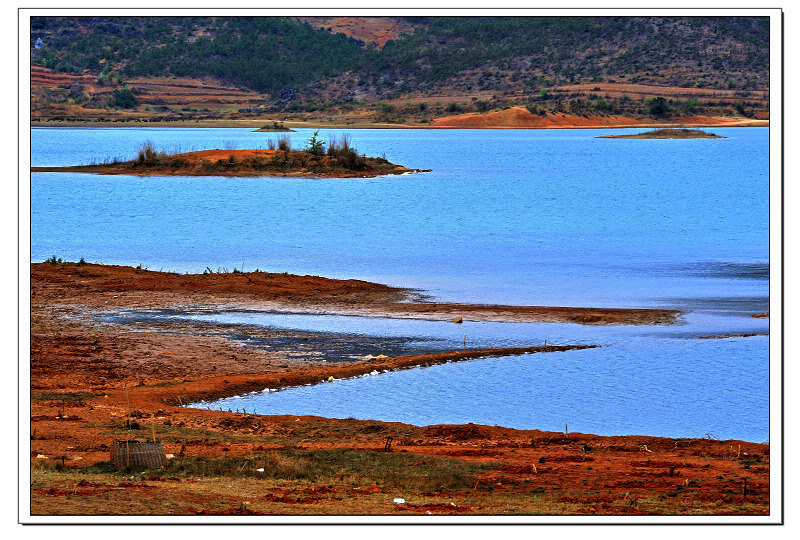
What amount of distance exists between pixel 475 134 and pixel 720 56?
27173 millimetres

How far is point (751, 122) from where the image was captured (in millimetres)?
114438

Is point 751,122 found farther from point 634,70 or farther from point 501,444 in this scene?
point 501,444

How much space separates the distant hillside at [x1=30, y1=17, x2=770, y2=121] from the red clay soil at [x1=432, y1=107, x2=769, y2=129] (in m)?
1.09

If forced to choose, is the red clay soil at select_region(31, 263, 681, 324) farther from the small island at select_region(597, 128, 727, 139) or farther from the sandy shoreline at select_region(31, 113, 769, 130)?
the small island at select_region(597, 128, 727, 139)

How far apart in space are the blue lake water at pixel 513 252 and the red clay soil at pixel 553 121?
2901 cm

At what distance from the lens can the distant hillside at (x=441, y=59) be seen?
10819 centimetres

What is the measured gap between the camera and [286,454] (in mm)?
11758

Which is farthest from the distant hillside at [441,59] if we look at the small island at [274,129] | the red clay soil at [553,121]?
the small island at [274,129]

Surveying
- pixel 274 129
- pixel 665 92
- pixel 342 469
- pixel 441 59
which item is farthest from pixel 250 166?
pixel 441 59

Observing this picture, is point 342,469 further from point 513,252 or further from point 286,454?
point 513,252

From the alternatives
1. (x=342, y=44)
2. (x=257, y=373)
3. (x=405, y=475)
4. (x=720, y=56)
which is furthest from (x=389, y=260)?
(x=342, y=44)

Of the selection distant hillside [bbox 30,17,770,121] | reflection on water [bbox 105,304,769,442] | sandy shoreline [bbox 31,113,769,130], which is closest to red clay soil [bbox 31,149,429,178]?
reflection on water [bbox 105,304,769,442]

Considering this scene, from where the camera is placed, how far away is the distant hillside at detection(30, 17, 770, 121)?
108 meters
